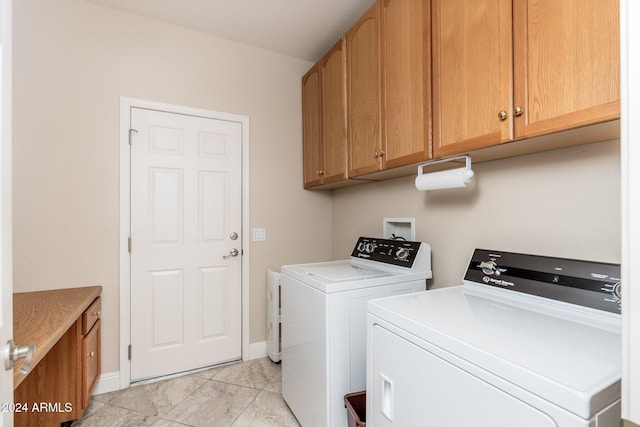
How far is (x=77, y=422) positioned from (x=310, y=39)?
312 cm

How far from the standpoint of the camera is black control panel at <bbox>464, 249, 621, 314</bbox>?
937 mm

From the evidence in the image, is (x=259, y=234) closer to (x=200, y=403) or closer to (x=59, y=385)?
(x=200, y=403)

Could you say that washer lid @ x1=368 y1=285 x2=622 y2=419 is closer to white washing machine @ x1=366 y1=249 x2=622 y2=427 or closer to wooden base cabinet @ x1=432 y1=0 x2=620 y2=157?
white washing machine @ x1=366 y1=249 x2=622 y2=427

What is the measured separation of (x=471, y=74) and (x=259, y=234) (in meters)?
1.98

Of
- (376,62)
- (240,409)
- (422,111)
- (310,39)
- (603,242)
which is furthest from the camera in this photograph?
(310,39)

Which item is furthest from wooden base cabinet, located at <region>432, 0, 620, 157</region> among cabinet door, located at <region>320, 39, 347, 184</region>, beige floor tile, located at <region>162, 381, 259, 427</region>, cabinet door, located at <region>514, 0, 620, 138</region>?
beige floor tile, located at <region>162, 381, 259, 427</region>

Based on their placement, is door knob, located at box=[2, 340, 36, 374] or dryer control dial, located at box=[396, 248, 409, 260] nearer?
door knob, located at box=[2, 340, 36, 374]

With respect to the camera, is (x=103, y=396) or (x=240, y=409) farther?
(x=103, y=396)

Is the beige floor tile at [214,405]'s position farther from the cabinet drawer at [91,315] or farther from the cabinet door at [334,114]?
the cabinet door at [334,114]

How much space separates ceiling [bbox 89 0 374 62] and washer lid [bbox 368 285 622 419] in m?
2.04

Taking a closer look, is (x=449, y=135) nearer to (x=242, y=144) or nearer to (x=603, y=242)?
(x=603, y=242)

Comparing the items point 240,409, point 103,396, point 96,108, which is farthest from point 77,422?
point 96,108

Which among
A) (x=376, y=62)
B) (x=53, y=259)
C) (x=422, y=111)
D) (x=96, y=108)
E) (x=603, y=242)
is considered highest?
(x=376, y=62)

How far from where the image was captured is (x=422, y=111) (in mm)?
1400
